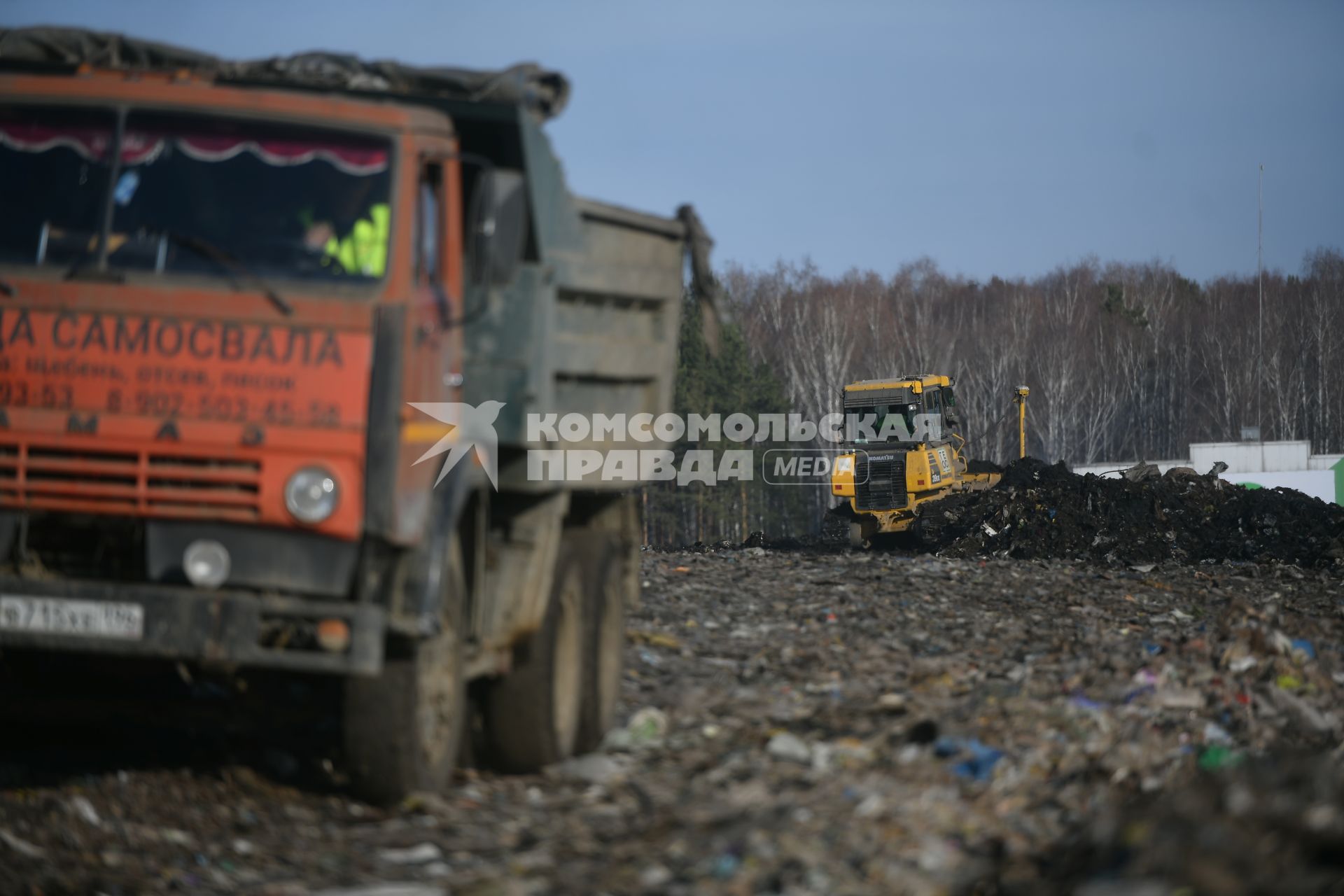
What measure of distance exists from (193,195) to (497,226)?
1.08 meters

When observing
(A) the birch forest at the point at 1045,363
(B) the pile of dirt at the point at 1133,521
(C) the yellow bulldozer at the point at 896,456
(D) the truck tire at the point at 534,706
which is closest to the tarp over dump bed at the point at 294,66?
(D) the truck tire at the point at 534,706

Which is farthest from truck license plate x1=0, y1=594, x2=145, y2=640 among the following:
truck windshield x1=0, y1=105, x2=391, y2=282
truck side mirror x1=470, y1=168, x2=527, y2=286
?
truck side mirror x1=470, y1=168, x2=527, y2=286

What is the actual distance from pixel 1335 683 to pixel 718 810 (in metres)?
5.04

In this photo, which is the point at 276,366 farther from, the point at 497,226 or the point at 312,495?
the point at 497,226

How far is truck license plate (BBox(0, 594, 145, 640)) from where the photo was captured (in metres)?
4.77

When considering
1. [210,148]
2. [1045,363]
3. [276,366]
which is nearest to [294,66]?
[210,148]

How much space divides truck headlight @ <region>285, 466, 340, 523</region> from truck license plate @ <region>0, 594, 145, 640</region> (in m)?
0.59

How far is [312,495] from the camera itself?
189 inches

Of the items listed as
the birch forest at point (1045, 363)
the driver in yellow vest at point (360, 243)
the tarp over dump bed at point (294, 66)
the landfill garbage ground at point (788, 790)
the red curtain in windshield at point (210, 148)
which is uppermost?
the birch forest at point (1045, 363)

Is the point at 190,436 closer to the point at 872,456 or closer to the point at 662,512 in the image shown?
the point at 872,456

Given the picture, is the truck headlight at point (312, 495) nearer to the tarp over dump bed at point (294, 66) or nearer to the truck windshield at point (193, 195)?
the truck windshield at point (193, 195)

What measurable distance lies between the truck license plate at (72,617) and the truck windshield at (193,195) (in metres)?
1.18

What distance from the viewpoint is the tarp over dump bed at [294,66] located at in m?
6.00

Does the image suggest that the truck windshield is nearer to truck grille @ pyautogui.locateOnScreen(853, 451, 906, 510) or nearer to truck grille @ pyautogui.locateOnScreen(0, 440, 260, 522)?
truck grille @ pyautogui.locateOnScreen(0, 440, 260, 522)
